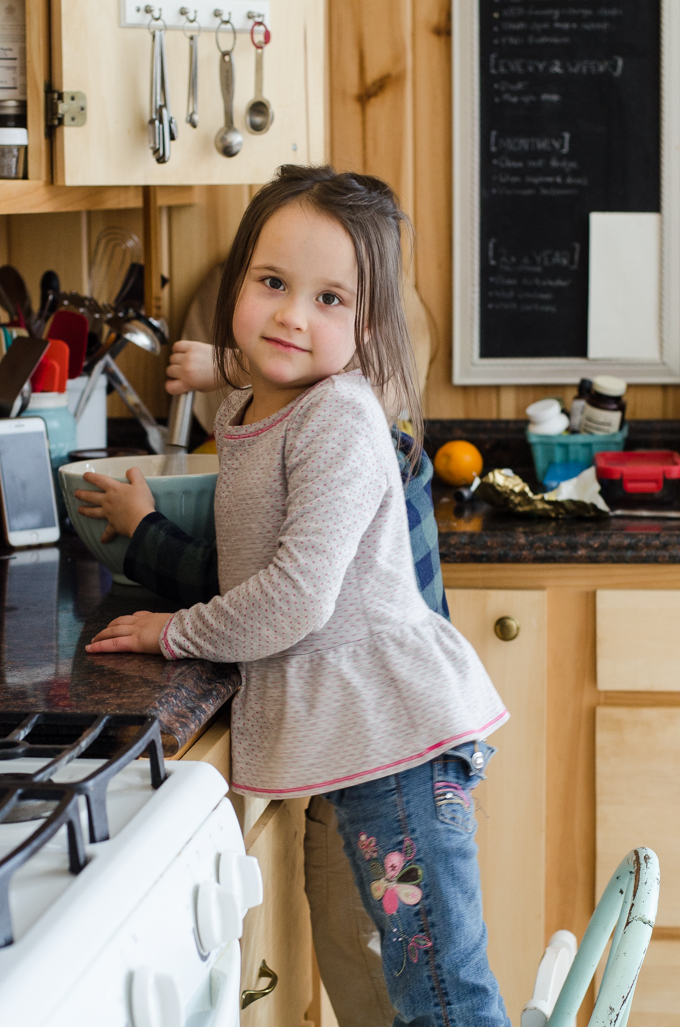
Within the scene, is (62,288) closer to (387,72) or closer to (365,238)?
(387,72)

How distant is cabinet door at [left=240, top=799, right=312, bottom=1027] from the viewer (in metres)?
1.02

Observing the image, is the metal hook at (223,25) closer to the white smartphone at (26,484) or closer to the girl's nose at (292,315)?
the white smartphone at (26,484)

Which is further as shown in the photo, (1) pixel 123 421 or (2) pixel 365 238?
(1) pixel 123 421

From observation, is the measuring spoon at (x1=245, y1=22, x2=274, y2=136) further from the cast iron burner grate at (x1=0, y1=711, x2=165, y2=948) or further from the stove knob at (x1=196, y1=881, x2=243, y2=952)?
the stove knob at (x1=196, y1=881, x2=243, y2=952)

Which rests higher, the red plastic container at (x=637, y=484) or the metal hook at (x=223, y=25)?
the metal hook at (x=223, y=25)

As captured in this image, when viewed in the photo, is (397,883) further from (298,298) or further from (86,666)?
(298,298)

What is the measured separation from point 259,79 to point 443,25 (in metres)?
0.62

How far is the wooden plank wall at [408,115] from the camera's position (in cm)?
192

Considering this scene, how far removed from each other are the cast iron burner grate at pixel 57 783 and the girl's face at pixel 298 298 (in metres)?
0.37

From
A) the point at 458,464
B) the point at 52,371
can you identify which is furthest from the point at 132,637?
the point at 458,464

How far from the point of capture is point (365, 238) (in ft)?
3.00

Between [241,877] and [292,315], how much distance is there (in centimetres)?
48

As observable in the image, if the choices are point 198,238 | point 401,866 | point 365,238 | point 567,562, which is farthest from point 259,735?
point 198,238

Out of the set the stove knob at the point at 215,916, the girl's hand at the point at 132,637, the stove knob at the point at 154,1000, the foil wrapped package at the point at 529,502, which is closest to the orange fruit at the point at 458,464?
the foil wrapped package at the point at 529,502
